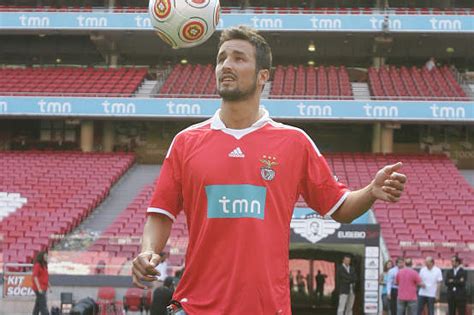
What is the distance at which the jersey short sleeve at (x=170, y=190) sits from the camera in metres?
3.38

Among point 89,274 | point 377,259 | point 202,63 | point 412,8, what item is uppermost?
point 412,8

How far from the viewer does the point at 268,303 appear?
3.15 meters

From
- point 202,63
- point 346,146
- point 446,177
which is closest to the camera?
point 446,177

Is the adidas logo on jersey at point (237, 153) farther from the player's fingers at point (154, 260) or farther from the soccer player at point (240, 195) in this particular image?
the player's fingers at point (154, 260)

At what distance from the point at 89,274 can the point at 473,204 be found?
1218 cm

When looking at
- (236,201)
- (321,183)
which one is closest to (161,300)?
(321,183)

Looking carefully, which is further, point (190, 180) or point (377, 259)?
point (377, 259)

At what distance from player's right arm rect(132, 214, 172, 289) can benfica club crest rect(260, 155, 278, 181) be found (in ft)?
1.61

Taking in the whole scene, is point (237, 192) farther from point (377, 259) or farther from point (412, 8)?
point (412, 8)

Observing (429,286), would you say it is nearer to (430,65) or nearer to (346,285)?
(346,285)

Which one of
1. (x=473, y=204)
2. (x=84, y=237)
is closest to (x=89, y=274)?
(x=84, y=237)

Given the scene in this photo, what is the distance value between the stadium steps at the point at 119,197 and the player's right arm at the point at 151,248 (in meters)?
16.9

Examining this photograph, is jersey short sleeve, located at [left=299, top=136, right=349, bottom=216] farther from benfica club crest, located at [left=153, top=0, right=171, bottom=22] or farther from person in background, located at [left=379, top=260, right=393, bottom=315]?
person in background, located at [left=379, top=260, right=393, bottom=315]

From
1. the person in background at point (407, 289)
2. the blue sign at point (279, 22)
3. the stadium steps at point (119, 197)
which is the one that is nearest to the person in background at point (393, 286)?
the person in background at point (407, 289)
